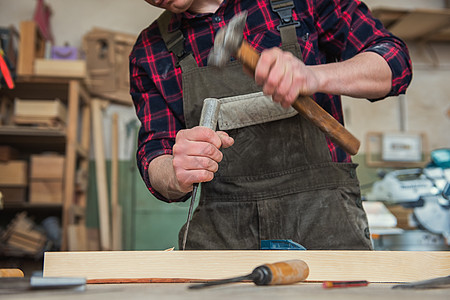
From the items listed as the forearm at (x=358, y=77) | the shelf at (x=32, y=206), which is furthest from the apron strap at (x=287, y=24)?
the shelf at (x=32, y=206)

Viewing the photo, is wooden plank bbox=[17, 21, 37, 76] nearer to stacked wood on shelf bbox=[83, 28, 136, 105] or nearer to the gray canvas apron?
stacked wood on shelf bbox=[83, 28, 136, 105]

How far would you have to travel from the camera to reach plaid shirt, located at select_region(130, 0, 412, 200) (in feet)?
4.70

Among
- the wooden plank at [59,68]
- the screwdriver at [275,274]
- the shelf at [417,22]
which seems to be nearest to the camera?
the screwdriver at [275,274]

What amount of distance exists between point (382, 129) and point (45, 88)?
10.8 ft

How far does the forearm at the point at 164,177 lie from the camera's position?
132cm

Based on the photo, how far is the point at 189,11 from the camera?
1561 mm

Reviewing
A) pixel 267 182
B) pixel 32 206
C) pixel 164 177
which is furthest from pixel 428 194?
pixel 32 206

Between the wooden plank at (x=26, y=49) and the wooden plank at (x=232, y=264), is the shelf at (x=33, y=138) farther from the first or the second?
the wooden plank at (x=232, y=264)

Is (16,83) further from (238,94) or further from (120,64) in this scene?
(238,94)

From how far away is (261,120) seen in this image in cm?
145

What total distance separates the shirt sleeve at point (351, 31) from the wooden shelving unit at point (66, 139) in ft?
9.24

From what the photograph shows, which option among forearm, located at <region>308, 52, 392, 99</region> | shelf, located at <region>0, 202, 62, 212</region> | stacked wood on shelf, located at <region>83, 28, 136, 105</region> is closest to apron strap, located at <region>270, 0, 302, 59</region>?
forearm, located at <region>308, 52, 392, 99</region>

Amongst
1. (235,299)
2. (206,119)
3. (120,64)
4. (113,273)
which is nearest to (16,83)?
(120,64)

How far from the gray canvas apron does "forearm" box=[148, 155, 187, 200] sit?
0.16 metres
